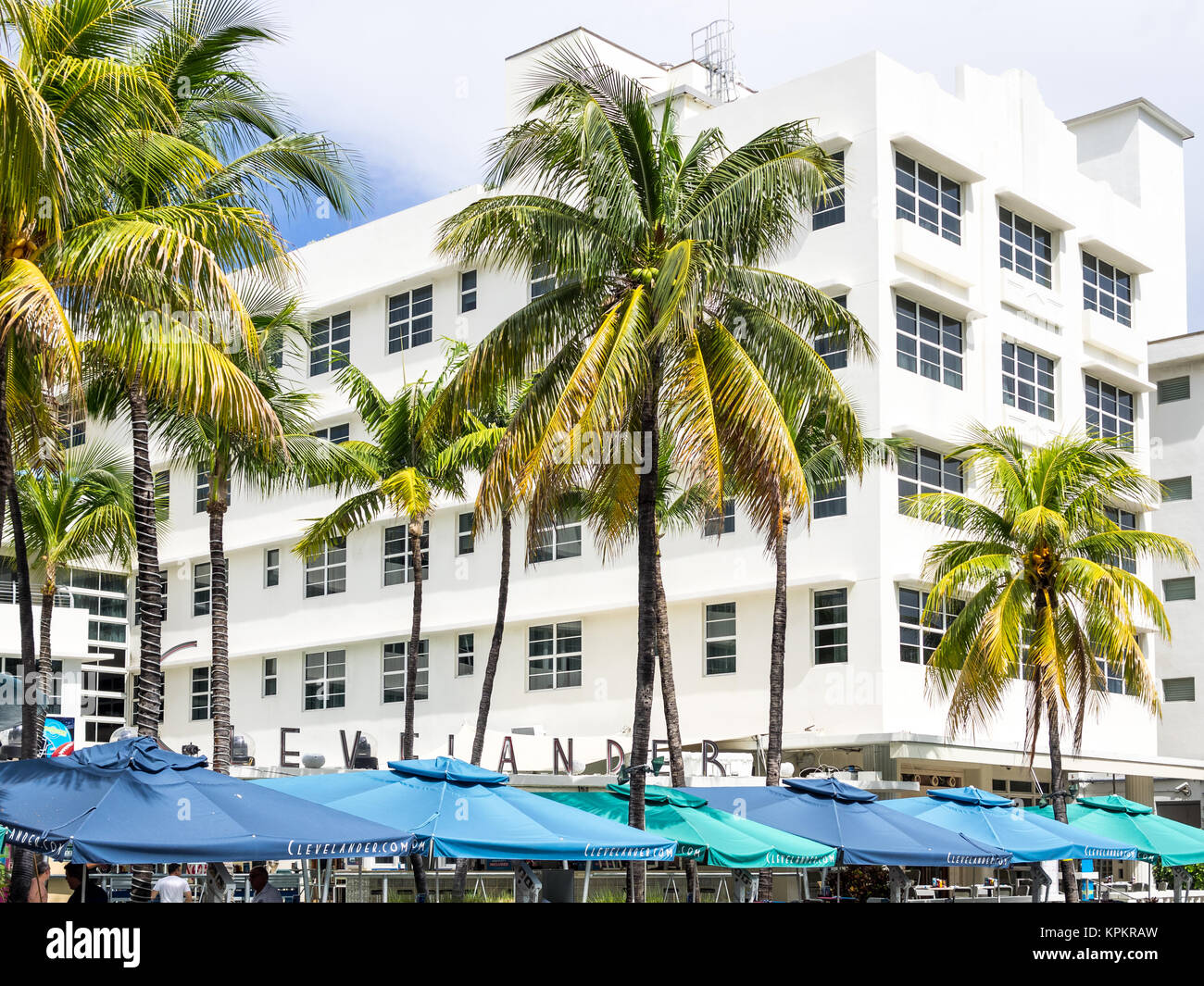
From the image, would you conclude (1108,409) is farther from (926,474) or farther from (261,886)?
(261,886)

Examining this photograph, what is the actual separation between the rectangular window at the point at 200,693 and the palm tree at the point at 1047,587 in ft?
88.2

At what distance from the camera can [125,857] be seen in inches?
477

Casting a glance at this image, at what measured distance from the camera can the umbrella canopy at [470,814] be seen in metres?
14.8

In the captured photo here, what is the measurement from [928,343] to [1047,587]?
991 centimetres

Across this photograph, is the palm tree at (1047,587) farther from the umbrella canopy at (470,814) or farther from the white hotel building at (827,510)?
the umbrella canopy at (470,814)

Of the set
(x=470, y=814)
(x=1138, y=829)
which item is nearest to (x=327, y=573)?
(x=1138, y=829)

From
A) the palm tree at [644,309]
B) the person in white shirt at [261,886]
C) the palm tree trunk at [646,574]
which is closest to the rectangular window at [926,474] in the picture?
the palm tree at [644,309]

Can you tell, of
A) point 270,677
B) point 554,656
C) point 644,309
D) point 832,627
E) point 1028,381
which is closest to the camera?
point 644,309

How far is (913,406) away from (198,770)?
2433 centimetres

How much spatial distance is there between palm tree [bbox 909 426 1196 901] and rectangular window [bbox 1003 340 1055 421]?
9.41 metres

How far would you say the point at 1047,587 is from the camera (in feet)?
91.6

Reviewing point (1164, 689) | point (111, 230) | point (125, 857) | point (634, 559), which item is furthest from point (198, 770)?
point (1164, 689)

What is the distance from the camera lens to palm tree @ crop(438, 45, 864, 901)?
19.0m

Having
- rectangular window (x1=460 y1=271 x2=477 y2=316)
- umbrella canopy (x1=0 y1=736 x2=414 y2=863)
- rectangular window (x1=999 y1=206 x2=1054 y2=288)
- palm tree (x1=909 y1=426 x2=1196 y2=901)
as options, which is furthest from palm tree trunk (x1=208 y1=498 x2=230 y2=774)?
rectangular window (x1=999 y1=206 x2=1054 y2=288)
